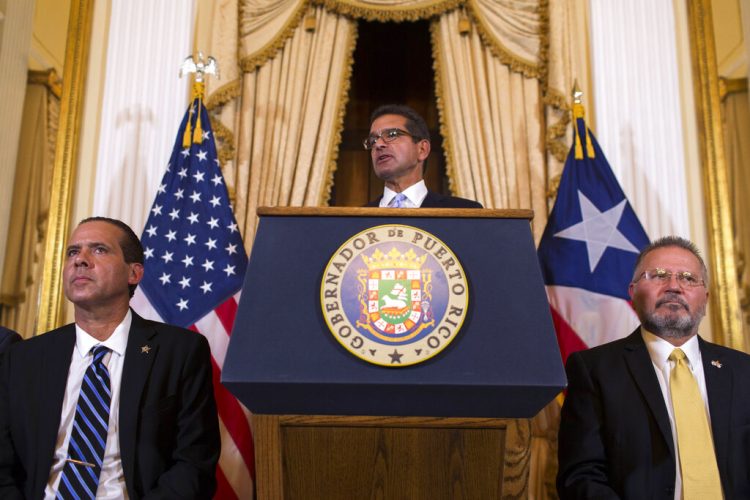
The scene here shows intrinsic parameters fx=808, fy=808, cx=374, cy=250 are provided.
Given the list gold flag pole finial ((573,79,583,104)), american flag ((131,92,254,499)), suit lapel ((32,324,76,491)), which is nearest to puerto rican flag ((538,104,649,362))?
gold flag pole finial ((573,79,583,104))

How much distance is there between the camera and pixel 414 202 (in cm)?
309

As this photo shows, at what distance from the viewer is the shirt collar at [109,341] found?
2.67 m

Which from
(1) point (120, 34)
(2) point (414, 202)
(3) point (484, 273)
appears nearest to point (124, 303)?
(2) point (414, 202)

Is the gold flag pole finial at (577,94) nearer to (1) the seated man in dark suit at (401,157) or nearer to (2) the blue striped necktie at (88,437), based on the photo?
(1) the seated man in dark suit at (401,157)

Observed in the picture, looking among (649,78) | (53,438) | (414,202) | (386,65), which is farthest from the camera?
(386,65)

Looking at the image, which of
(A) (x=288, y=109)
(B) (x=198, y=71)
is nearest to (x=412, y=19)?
(A) (x=288, y=109)

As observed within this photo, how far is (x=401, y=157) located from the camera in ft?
10.00

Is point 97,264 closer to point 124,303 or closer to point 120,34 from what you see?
point 124,303

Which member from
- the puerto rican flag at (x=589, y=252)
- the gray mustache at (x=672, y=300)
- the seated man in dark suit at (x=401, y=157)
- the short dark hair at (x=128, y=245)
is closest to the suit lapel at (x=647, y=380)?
the gray mustache at (x=672, y=300)

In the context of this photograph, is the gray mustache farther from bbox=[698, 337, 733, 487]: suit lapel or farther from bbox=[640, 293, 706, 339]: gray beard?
bbox=[698, 337, 733, 487]: suit lapel

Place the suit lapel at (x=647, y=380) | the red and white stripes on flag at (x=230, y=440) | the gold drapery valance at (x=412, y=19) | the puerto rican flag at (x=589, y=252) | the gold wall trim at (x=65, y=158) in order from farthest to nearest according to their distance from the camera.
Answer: the gold drapery valance at (x=412, y=19) → the gold wall trim at (x=65, y=158) → the puerto rican flag at (x=589, y=252) → the red and white stripes on flag at (x=230, y=440) → the suit lapel at (x=647, y=380)

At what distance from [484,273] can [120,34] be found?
3.49 metres

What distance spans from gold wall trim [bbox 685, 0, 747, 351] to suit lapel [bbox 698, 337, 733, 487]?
1472 millimetres

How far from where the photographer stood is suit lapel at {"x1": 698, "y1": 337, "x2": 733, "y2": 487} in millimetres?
2496
